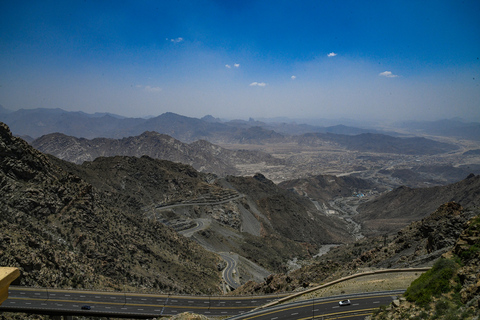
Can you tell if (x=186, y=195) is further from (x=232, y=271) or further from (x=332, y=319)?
(x=332, y=319)

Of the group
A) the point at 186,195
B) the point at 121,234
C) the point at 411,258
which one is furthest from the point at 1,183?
the point at 186,195

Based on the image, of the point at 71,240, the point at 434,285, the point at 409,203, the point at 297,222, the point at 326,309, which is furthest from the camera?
the point at 409,203

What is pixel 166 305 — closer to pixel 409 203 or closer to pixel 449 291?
pixel 449 291

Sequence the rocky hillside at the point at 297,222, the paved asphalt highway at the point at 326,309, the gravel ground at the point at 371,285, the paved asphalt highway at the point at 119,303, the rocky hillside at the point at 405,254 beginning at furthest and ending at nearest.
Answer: the rocky hillside at the point at 297,222 → the rocky hillside at the point at 405,254 → the gravel ground at the point at 371,285 → the paved asphalt highway at the point at 119,303 → the paved asphalt highway at the point at 326,309

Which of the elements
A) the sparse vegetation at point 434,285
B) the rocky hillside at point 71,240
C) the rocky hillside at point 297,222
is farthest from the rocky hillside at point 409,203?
the sparse vegetation at point 434,285

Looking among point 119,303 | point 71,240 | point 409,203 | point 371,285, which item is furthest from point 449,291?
point 409,203

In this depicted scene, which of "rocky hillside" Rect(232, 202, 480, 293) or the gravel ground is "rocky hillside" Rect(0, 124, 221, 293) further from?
the gravel ground

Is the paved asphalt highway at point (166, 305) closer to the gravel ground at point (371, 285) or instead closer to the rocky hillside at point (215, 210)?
the gravel ground at point (371, 285)
